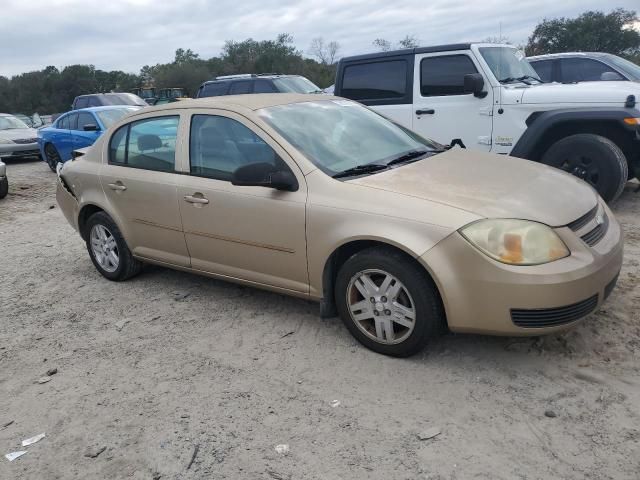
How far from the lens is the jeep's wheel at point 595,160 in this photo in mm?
6026

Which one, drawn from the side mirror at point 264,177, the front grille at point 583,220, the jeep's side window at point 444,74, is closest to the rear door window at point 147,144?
the side mirror at point 264,177

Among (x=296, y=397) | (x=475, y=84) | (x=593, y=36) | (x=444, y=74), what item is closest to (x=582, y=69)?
(x=444, y=74)

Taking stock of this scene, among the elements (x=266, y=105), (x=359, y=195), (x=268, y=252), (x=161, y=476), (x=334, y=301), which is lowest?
(x=161, y=476)

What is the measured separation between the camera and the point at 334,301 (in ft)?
12.3

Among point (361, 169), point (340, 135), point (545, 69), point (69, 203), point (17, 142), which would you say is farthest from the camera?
point (17, 142)

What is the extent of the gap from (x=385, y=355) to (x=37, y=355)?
250 centimetres

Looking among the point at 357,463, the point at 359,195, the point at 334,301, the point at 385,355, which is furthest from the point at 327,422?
the point at 359,195

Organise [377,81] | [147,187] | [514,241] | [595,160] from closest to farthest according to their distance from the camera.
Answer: [514,241] → [147,187] → [595,160] → [377,81]

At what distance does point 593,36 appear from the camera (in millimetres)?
33750

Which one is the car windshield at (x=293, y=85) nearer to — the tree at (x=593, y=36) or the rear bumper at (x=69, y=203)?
the rear bumper at (x=69, y=203)

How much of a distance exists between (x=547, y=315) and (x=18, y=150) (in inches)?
637

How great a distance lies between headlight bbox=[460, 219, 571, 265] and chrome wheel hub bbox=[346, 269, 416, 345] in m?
0.53

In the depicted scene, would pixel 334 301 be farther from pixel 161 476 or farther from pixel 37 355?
pixel 37 355

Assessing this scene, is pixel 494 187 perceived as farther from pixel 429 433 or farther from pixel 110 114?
pixel 110 114
